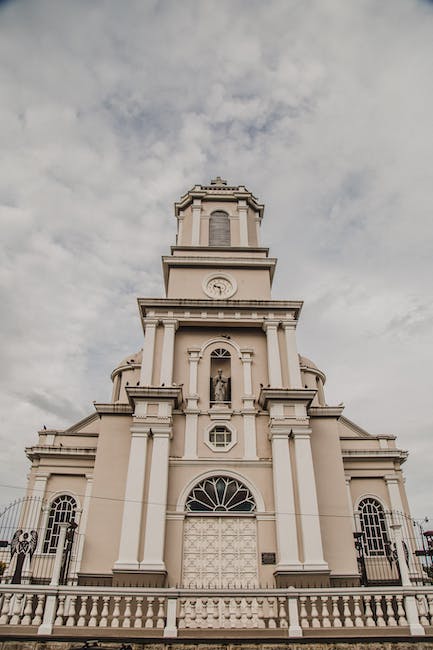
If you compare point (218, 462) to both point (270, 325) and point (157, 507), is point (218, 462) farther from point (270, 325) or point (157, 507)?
point (270, 325)

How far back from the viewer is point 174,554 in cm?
1470

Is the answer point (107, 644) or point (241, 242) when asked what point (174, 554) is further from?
point (241, 242)

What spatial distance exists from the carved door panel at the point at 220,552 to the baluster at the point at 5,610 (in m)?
5.47

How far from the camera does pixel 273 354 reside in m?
18.1

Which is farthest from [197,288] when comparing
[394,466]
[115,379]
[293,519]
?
[394,466]

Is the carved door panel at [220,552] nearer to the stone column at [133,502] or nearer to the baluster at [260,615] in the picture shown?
the stone column at [133,502]

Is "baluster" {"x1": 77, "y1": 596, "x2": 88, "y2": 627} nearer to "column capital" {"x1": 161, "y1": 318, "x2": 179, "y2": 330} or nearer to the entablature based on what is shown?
"column capital" {"x1": 161, "y1": 318, "x2": 179, "y2": 330}

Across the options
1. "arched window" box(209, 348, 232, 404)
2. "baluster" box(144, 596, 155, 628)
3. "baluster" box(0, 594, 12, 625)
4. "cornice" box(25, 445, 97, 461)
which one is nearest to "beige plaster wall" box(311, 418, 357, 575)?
"arched window" box(209, 348, 232, 404)

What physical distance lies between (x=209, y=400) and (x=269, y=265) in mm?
6592

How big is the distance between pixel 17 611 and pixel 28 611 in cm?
Answer: 25

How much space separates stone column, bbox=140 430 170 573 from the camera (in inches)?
550

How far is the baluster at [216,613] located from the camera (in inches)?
411

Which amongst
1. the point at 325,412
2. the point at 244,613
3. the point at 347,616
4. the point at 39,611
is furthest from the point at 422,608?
the point at 39,611

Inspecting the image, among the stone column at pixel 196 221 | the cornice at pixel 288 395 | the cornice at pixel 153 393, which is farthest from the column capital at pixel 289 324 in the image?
the stone column at pixel 196 221
